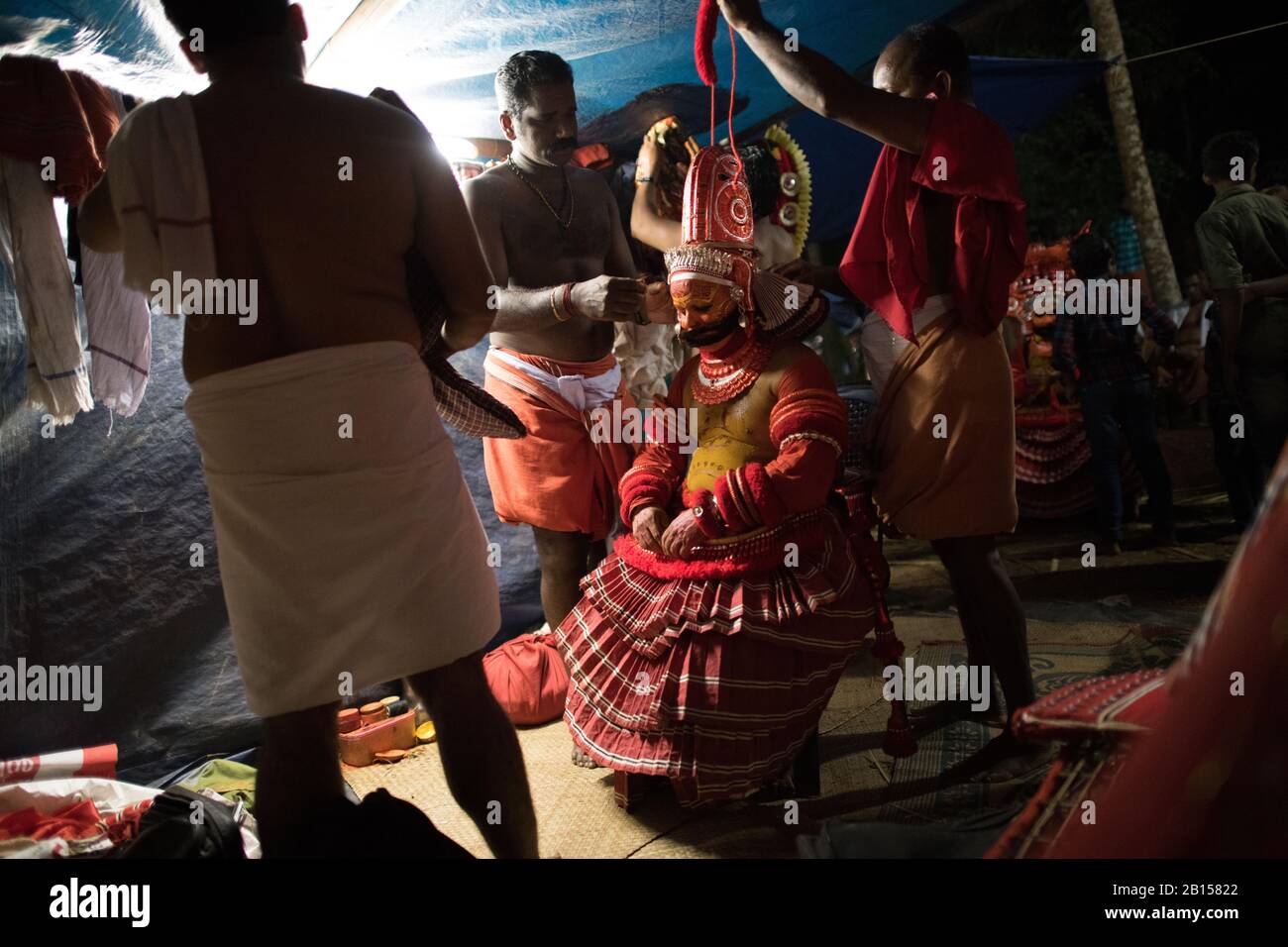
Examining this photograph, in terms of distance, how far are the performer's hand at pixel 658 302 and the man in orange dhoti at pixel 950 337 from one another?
1.82 feet

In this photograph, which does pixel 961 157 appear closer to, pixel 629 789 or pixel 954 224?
pixel 954 224

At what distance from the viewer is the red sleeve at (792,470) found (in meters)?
→ 2.45

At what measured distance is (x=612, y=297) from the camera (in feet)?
8.93

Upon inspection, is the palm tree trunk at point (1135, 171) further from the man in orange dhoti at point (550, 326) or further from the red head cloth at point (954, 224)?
the man in orange dhoti at point (550, 326)

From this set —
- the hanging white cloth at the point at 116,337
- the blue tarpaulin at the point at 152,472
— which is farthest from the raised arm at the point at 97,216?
the blue tarpaulin at the point at 152,472

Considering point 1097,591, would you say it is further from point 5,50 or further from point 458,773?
point 5,50

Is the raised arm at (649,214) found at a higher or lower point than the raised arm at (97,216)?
higher

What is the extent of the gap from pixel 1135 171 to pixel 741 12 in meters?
7.09

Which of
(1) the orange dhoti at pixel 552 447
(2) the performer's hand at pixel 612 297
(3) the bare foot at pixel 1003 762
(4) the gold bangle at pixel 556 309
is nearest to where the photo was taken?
(3) the bare foot at pixel 1003 762

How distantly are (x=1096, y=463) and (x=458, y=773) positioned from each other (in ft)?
16.2

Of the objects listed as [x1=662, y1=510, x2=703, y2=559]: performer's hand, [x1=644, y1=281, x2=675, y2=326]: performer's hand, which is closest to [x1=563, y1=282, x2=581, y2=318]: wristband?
[x1=644, y1=281, x2=675, y2=326]: performer's hand

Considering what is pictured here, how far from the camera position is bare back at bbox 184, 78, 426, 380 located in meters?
1.73

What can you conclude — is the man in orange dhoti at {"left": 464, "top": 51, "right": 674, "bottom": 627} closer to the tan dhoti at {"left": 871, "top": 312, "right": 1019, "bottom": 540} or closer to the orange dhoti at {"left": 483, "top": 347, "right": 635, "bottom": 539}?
the orange dhoti at {"left": 483, "top": 347, "right": 635, "bottom": 539}

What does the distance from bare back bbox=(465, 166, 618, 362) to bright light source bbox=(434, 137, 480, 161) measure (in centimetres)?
114
